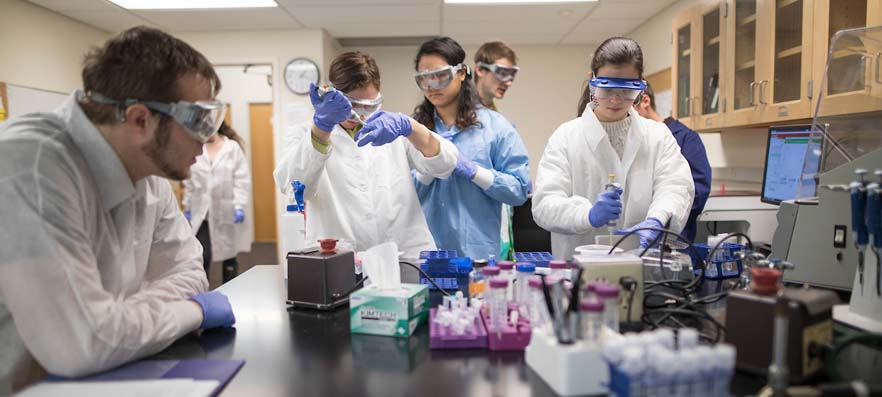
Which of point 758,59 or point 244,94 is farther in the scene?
point 244,94

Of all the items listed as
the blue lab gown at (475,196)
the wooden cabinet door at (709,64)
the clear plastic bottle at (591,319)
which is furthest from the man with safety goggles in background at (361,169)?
the wooden cabinet door at (709,64)

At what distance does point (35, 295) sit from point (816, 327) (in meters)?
1.17

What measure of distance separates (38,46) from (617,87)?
14.0 feet

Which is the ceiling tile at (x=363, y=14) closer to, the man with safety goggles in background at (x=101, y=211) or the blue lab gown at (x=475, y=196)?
the blue lab gown at (x=475, y=196)

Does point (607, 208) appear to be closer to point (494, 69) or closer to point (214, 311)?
point (214, 311)

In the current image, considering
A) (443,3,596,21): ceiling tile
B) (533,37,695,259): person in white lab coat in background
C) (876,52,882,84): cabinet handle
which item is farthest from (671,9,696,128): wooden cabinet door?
(533,37,695,259): person in white lab coat in background

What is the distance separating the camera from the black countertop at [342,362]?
0.79m

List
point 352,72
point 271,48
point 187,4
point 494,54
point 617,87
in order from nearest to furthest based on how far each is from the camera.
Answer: point 617,87 < point 352,72 < point 494,54 < point 187,4 < point 271,48

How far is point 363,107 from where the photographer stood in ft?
5.64

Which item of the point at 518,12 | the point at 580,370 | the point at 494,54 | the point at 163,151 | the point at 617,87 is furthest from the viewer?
the point at 518,12

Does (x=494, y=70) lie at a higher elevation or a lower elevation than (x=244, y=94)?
lower

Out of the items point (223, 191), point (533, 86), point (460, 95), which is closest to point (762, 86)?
point (460, 95)

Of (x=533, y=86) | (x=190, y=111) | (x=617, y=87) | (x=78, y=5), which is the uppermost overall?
(x=78, y=5)

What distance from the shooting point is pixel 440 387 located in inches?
31.1
